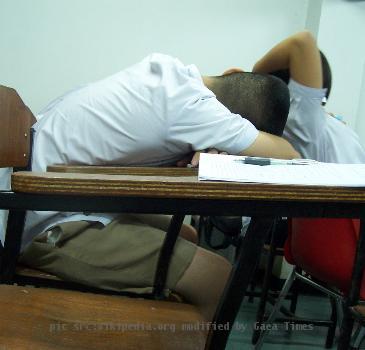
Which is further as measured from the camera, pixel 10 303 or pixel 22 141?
pixel 22 141

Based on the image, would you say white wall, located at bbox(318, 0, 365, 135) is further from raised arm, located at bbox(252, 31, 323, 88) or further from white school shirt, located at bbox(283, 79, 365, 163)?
raised arm, located at bbox(252, 31, 323, 88)

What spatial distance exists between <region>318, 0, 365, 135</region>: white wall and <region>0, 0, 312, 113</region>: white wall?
0.23m

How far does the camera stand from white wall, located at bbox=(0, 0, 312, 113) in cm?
250

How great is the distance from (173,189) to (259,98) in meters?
0.85

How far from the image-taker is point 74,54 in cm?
255

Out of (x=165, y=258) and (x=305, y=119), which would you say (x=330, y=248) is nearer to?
(x=305, y=119)

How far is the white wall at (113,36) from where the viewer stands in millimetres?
2500

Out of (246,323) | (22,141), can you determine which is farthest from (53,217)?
(246,323)

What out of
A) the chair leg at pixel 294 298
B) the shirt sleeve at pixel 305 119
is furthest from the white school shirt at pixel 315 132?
the chair leg at pixel 294 298

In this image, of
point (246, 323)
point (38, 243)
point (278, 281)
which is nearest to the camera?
point (38, 243)

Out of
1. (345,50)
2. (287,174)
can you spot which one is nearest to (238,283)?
(287,174)

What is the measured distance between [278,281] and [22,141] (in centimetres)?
227

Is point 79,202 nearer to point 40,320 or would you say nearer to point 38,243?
point 40,320

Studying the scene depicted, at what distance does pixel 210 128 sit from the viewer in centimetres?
97
